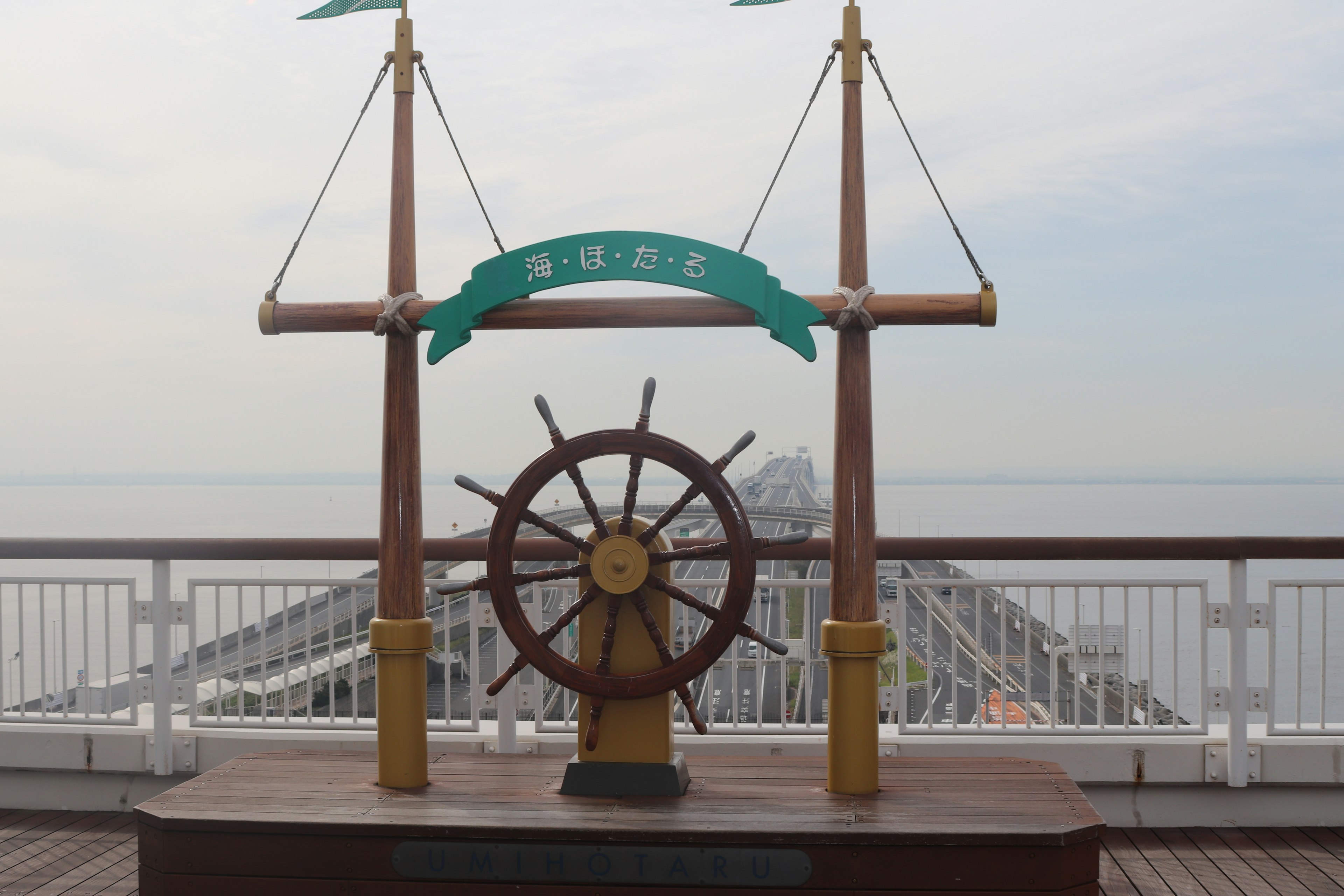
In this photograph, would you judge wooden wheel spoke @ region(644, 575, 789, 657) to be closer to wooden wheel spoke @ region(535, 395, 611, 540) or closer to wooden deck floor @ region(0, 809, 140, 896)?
wooden wheel spoke @ region(535, 395, 611, 540)

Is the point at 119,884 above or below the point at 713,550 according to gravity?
below

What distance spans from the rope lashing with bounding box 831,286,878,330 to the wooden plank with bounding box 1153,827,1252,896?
1766mm

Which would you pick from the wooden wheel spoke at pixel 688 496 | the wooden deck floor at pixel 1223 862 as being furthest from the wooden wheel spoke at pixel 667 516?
the wooden deck floor at pixel 1223 862

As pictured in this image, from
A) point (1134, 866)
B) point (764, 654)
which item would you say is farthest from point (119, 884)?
point (1134, 866)

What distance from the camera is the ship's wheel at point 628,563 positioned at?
221cm

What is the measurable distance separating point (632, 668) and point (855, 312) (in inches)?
40.4

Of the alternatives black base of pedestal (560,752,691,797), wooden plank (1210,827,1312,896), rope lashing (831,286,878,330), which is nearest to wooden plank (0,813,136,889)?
black base of pedestal (560,752,691,797)

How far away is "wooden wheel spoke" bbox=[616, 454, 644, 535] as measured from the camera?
2246 mm

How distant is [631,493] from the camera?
88.7 inches

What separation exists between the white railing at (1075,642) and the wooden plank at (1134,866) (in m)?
0.32

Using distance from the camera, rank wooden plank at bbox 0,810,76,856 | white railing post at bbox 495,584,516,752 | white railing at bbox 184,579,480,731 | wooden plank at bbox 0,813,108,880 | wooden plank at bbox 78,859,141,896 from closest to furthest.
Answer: wooden plank at bbox 78,859,141,896
wooden plank at bbox 0,813,108,880
wooden plank at bbox 0,810,76,856
white railing post at bbox 495,584,516,752
white railing at bbox 184,579,480,731

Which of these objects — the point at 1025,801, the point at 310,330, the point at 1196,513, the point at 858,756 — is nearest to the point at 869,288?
the point at 858,756

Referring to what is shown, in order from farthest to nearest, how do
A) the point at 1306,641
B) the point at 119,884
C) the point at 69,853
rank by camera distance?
1. the point at 1306,641
2. the point at 69,853
3. the point at 119,884

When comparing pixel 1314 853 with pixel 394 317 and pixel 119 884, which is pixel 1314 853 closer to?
pixel 394 317
